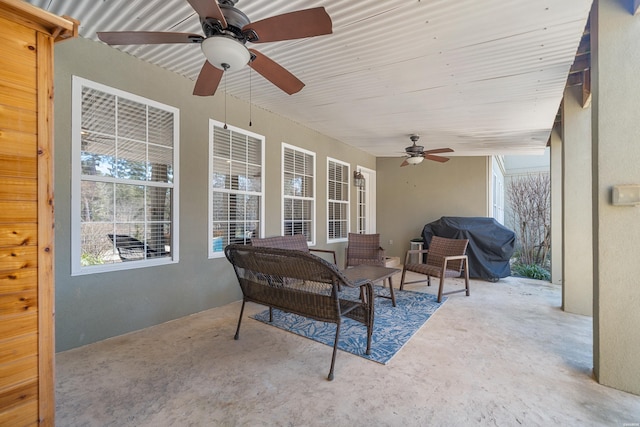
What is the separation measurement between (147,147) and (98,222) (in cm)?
88

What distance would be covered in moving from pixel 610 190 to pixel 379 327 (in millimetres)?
2167

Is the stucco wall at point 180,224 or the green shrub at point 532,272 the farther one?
the green shrub at point 532,272

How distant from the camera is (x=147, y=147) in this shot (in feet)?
9.73

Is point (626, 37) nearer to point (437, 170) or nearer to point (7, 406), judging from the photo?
point (7, 406)

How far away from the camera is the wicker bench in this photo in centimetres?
205

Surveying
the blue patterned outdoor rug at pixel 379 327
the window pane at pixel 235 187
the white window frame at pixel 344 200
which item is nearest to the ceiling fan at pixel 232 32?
the window pane at pixel 235 187

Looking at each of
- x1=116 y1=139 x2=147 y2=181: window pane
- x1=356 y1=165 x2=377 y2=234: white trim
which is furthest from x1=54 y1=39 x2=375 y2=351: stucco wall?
x1=356 y1=165 x2=377 y2=234: white trim

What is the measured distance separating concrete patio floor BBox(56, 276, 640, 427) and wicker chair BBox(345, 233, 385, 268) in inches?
69.5

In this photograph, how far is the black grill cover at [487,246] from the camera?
5133 mm

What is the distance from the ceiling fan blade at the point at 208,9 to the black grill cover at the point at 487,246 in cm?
528

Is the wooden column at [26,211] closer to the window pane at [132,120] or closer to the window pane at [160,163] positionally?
the window pane at [132,120]

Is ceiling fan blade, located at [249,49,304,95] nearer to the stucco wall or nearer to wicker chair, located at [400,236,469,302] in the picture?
the stucco wall

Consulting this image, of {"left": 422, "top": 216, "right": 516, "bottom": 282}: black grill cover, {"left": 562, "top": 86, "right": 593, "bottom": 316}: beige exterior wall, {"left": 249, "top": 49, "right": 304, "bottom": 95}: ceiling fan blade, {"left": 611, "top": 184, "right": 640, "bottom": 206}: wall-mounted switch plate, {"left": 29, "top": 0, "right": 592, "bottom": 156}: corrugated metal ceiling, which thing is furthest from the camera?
{"left": 422, "top": 216, "right": 516, "bottom": 282}: black grill cover

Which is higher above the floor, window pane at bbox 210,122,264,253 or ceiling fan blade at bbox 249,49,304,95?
ceiling fan blade at bbox 249,49,304,95
